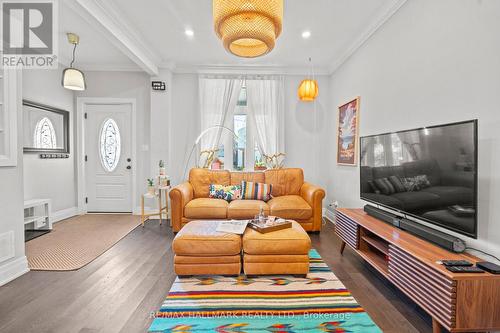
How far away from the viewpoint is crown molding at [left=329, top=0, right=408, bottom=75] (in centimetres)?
262

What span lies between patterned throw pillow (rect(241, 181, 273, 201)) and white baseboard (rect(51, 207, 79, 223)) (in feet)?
10.6

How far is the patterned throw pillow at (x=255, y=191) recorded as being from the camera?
3.89 metres

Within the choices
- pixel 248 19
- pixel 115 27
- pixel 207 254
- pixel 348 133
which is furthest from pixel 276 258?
pixel 115 27

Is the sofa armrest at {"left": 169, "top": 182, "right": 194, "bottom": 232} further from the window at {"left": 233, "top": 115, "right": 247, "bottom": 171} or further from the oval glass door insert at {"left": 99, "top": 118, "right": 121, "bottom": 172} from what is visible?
the oval glass door insert at {"left": 99, "top": 118, "right": 121, "bottom": 172}

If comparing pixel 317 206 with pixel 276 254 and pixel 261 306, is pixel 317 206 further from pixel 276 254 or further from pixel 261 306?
pixel 261 306

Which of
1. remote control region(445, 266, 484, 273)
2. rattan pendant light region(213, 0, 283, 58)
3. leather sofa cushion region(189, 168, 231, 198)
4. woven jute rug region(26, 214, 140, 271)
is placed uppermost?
rattan pendant light region(213, 0, 283, 58)

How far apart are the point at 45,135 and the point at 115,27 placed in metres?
2.35

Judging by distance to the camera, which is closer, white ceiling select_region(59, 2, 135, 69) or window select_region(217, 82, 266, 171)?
white ceiling select_region(59, 2, 135, 69)

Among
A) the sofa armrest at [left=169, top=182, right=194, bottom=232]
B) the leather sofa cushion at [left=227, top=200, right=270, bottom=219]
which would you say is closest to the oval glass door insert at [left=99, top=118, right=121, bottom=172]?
the sofa armrest at [left=169, top=182, right=194, bottom=232]

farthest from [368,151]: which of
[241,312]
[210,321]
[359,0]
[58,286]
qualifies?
A: [58,286]

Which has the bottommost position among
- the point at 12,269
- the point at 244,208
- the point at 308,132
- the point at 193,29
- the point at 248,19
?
the point at 12,269

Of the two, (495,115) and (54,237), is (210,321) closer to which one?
(495,115)

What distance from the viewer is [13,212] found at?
7.64 feet

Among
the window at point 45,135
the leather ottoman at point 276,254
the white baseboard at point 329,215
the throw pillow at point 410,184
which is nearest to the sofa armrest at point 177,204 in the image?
the leather ottoman at point 276,254
